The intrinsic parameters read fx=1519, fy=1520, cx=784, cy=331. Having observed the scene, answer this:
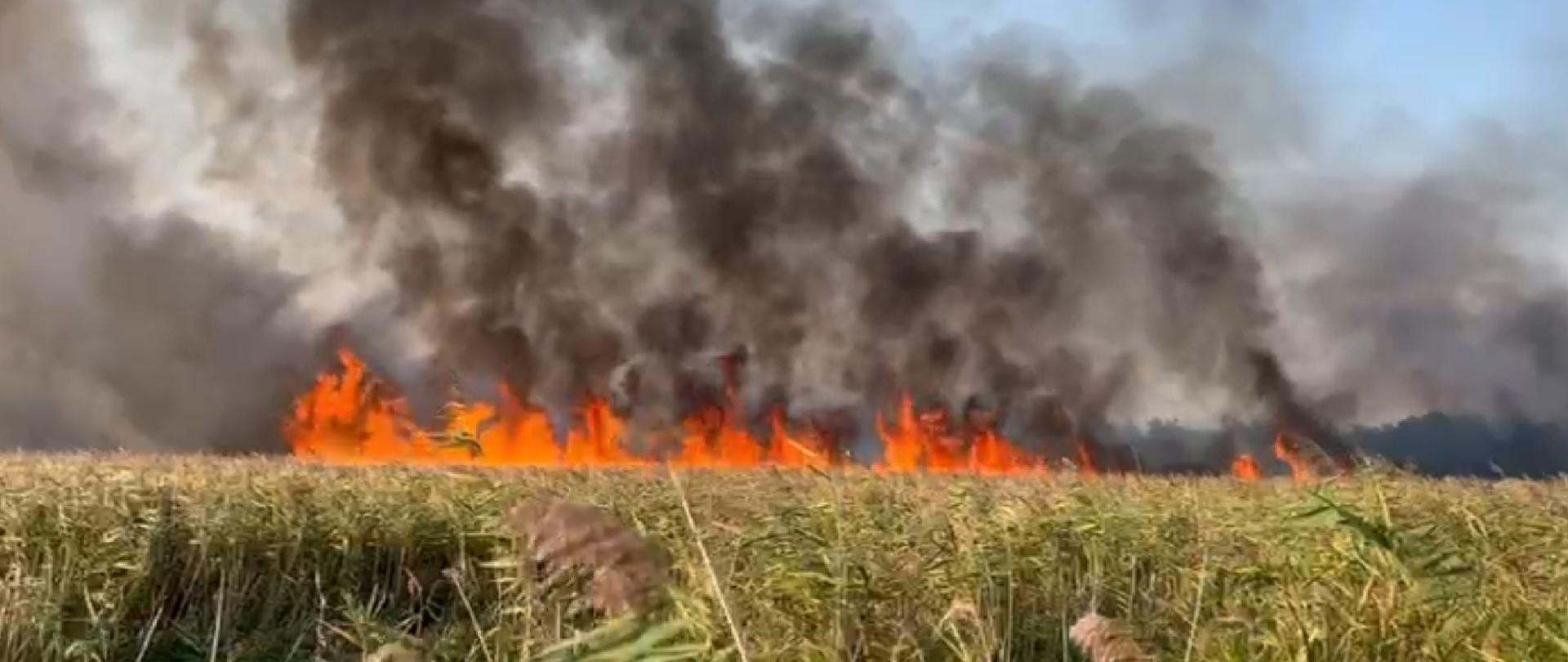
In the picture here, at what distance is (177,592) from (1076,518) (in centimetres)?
726

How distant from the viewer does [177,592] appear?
38.1 feet

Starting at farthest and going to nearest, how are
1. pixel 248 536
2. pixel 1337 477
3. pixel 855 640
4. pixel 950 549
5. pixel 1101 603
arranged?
pixel 248 536 < pixel 1101 603 < pixel 950 549 < pixel 1337 477 < pixel 855 640

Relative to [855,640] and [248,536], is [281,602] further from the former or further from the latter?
[855,640]

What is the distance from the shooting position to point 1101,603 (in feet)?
36.9

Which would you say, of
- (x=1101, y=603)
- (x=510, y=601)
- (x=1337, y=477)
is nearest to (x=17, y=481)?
(x=510, y=601)

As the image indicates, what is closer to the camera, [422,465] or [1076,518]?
[1076,518]

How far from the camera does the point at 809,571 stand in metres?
8.13

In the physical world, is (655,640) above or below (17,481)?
below

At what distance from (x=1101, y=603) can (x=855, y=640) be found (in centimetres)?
414

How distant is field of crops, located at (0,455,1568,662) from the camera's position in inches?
298

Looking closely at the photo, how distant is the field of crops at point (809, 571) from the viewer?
7562mm

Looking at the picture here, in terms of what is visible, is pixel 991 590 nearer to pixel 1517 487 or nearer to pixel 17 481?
pixel 17 481

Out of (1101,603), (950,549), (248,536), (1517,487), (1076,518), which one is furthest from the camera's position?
(1517,487)

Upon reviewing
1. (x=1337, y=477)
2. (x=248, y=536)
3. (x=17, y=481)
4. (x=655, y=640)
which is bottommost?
Result: (x=655, y=640)
